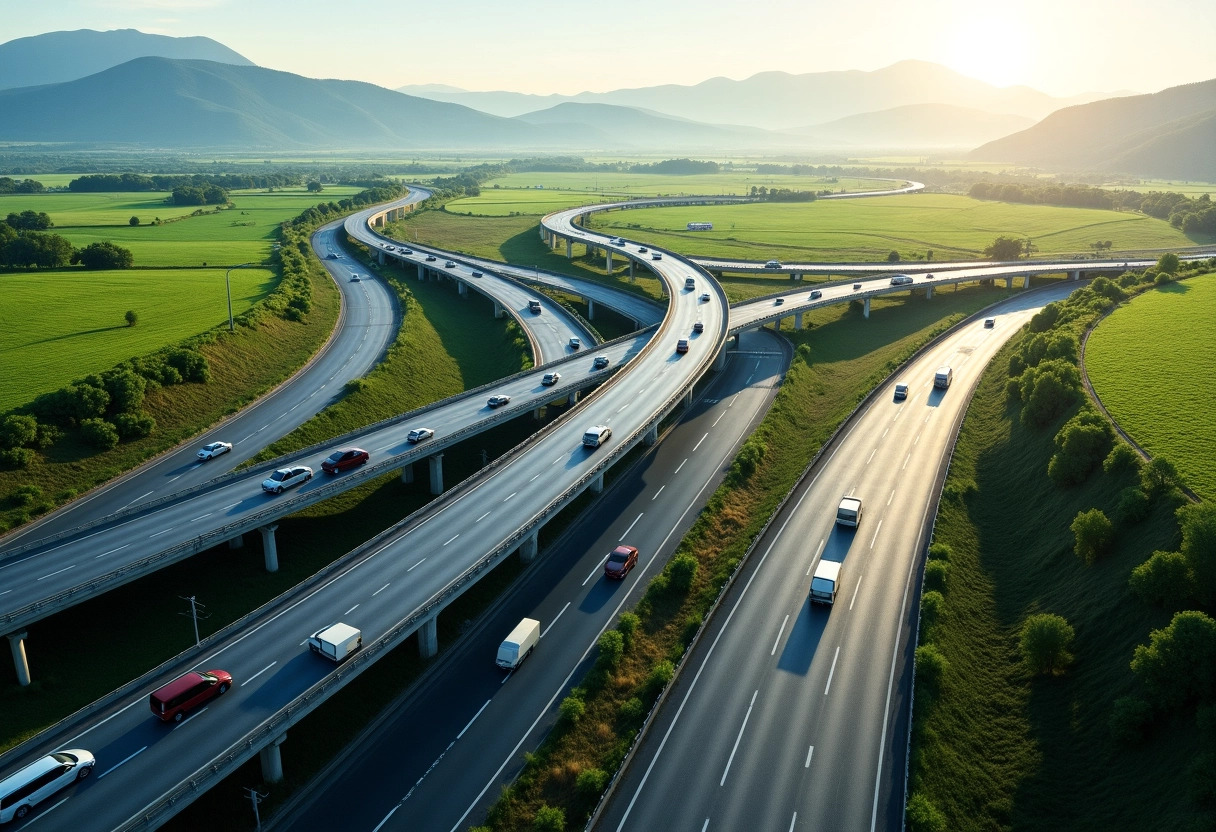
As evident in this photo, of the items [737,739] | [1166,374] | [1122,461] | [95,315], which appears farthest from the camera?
[95,315]

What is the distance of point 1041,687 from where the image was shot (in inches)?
1588

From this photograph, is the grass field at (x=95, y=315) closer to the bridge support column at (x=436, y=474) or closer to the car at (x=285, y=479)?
the car at (x=285, y=479)

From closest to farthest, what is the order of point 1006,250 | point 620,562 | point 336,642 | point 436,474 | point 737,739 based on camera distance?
1. point 737,739
2. point 336,642
3. point 620,562
4. point 436,474
5. point 1006,250

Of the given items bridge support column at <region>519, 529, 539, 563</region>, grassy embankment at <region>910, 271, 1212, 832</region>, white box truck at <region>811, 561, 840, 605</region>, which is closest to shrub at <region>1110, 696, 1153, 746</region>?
grassy embankment at <region>910, 271, 1212, 832</region>

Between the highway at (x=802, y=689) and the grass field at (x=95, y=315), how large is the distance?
222 ft

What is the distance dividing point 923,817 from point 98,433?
67.5 metres

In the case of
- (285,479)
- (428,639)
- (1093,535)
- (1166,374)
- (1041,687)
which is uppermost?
(1166,374)

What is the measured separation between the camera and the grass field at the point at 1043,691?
32.4 metres

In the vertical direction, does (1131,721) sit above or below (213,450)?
above

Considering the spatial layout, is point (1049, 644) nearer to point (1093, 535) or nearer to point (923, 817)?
point (1093, 535)

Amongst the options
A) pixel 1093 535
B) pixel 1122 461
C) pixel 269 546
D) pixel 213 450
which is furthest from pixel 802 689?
pixel 213 450

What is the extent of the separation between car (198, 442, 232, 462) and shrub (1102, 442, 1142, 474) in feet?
230

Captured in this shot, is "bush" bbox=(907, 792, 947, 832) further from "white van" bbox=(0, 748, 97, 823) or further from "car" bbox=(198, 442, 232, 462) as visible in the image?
"car" bbox=(198, 442, 232, 462)

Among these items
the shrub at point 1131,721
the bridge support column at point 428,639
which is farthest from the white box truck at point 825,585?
the bridge support column at point 428,639
